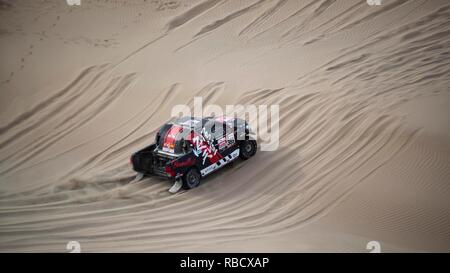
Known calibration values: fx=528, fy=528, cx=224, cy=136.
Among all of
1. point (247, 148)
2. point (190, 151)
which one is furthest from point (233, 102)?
point (190, 151)

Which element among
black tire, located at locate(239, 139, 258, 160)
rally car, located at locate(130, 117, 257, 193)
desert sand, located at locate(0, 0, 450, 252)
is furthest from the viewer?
black tire, located at locate(239, 139, 258, 160)

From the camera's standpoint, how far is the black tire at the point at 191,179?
11930 mm

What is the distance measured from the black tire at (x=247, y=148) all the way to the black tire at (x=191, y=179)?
1.48m

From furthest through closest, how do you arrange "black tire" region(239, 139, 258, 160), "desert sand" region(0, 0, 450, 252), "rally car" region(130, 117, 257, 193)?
"black tire" region(239, 139, 258, 160) < "rally car" region(130, 117, 257, 193) < "desert sand" region(0, 0, 450, 252)

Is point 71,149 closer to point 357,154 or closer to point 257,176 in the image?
point 257,176

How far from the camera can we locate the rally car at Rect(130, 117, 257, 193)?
11914mm

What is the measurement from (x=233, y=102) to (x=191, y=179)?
4.28 meters

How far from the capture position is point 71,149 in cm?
1410

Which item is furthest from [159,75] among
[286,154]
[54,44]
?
[286,154]

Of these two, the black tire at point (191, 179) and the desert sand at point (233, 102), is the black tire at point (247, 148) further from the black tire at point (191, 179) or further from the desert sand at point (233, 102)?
the black tire at point (191, 179)

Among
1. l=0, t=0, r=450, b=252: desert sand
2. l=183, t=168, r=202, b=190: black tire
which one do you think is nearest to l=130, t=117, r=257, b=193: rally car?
l=183, t=168, r=202, b=190: black tire

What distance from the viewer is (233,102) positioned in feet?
51.5

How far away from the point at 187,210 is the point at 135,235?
4.22 ft

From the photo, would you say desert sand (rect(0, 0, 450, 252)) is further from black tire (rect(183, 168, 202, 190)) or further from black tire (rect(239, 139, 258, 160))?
black tire (rect(239, 139, 258, 160))
